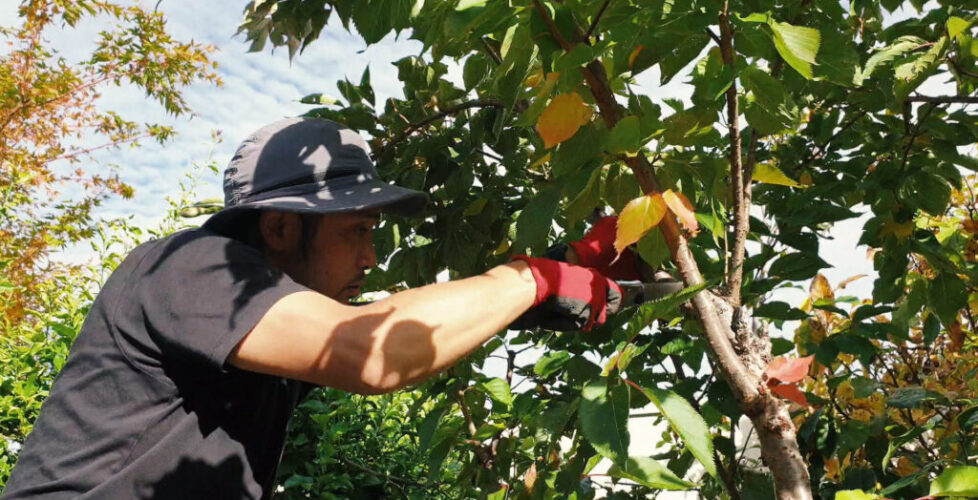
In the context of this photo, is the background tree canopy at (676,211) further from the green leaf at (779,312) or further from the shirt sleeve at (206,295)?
the shirt sleeve at (206,295)

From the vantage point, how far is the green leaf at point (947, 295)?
7.35ft

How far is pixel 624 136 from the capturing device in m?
1.30

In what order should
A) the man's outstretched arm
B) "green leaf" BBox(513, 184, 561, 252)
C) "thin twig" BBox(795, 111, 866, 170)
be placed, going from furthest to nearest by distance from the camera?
"thin twig" BBox(795, 111, 866, 170) → "green leaf" BBox(513, 184, 561, 252) → the man's outstretched arm

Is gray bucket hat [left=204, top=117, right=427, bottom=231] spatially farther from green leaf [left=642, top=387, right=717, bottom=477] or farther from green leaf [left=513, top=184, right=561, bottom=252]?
green leaf [left=642, top=387, right=717, bottom=477]

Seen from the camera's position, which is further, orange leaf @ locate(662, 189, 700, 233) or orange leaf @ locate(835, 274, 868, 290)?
orange leaf @ locate(835, 274, 868, 290)

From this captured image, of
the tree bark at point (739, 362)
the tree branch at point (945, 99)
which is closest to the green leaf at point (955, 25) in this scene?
the tree branch at point (945, 99)

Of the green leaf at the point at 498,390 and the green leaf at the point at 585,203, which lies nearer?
the green leaf at the point at 585,203

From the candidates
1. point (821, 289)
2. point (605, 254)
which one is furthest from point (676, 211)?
point (821, 289)

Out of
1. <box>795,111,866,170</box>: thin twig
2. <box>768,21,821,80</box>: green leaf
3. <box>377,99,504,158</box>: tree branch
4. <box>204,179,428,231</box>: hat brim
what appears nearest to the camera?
<box>768,21,821,80</box>: green leaf

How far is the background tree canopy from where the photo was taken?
1318mm

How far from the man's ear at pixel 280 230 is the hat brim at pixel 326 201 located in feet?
0.19

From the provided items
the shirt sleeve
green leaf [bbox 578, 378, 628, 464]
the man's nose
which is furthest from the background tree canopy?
the shirt sleeve

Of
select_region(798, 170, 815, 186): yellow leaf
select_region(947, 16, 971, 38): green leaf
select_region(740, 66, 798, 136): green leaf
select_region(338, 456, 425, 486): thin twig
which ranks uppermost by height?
select_region(947, 16, 971, 38): green leaf

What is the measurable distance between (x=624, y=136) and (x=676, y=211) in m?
0.17
